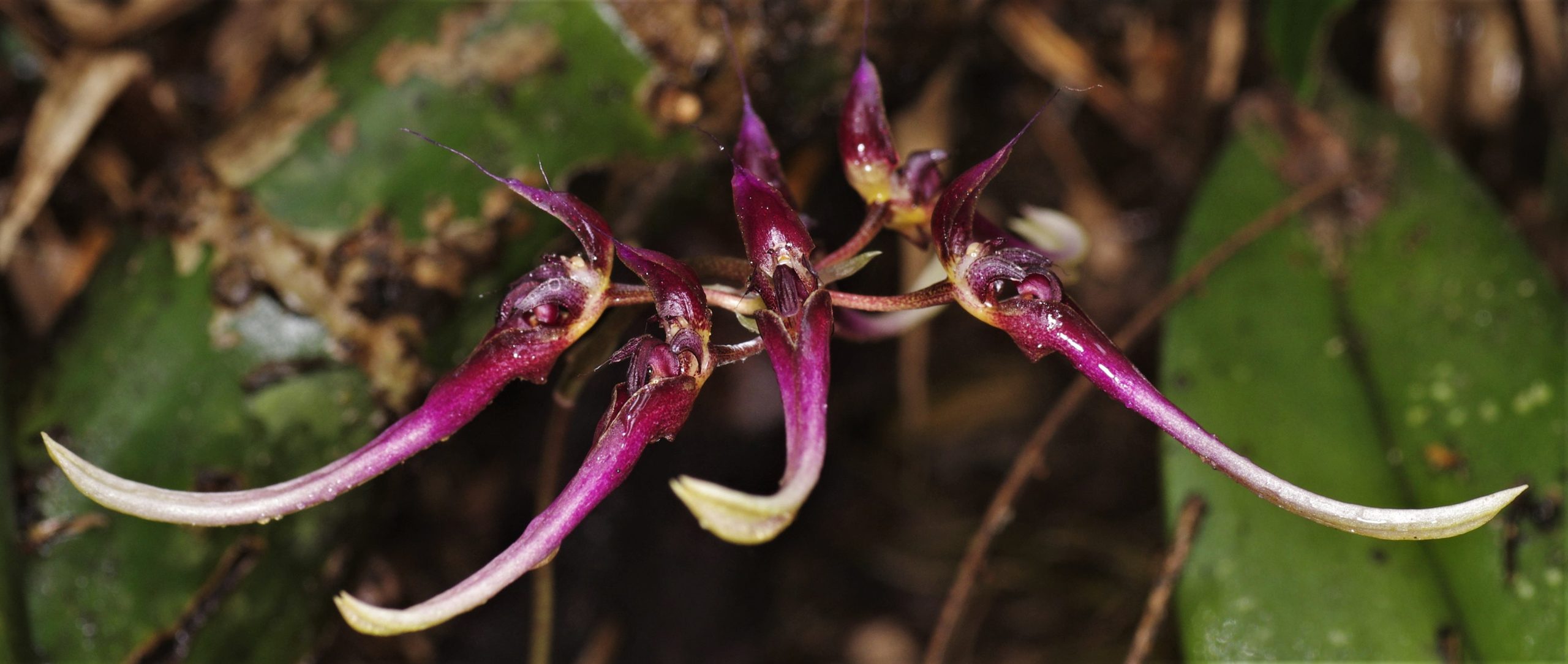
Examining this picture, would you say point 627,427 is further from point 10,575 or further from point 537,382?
point 10,575

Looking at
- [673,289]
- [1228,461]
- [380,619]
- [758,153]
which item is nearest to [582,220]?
[673,289]

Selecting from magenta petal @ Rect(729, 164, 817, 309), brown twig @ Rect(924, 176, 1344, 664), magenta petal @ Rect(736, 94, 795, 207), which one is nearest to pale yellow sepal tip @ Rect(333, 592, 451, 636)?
magenta petal @ Rect(729, 164, 817, 309)

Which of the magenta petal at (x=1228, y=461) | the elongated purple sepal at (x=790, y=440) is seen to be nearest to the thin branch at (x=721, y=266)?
the elongated purple sepal at (x=790, y=440)

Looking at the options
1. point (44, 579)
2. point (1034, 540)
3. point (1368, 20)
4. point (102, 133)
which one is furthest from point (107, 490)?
point (1368, 20)

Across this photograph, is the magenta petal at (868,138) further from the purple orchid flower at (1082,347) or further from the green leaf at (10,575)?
the green leaf at (10,575)

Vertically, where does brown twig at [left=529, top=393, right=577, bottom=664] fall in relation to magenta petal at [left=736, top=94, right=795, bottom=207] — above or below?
below

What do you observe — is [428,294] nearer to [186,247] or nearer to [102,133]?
[186,247]

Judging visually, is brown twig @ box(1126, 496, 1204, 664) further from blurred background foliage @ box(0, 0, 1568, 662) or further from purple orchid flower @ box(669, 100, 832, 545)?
purple orchid flower @ box(669, 100, 832, 545)
